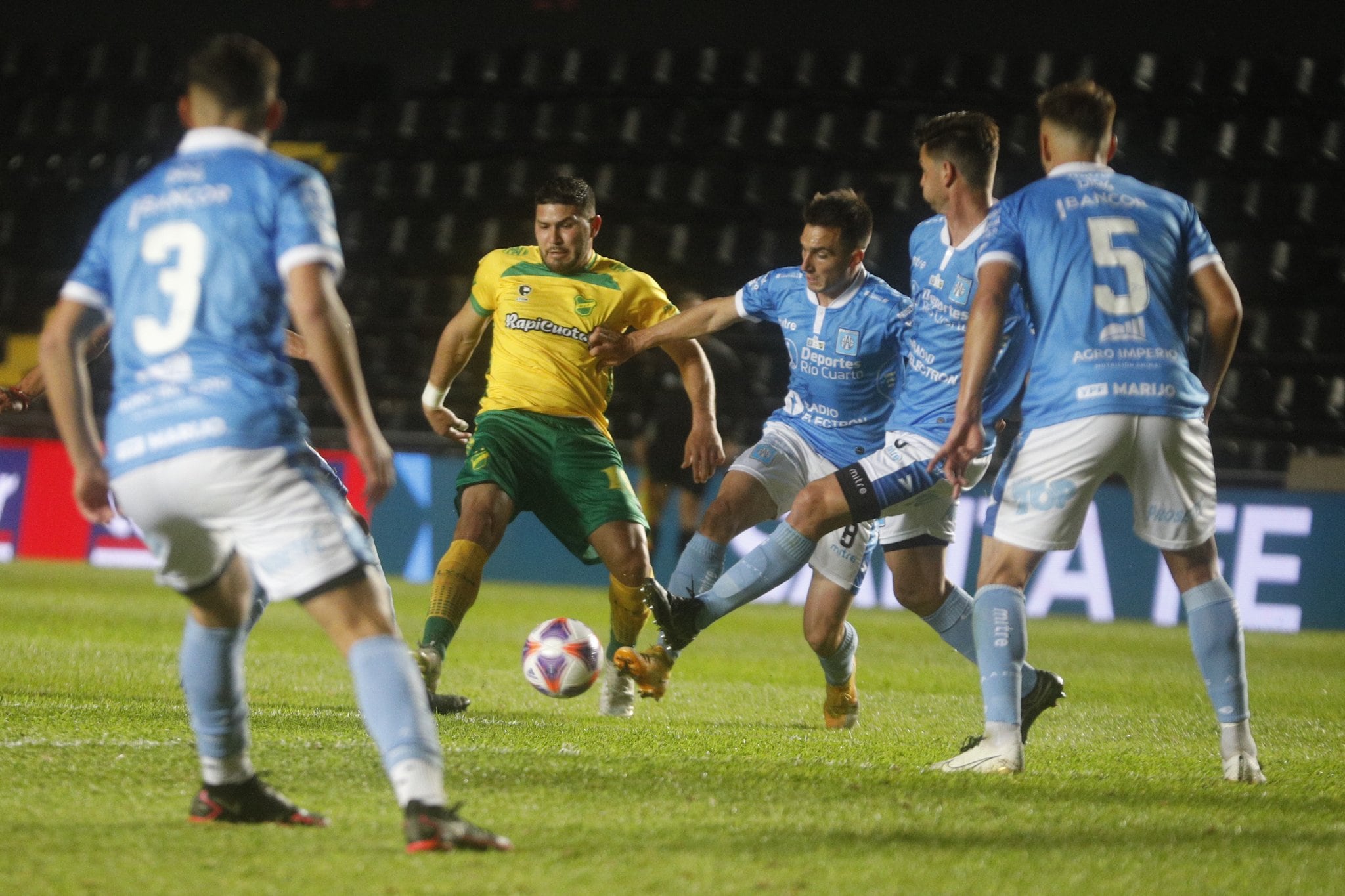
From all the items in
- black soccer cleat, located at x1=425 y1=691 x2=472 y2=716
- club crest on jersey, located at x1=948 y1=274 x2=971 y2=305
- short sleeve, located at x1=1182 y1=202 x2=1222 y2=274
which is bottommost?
black soccer cleat, located at x1=425 y1=691 x2=472 y2=716

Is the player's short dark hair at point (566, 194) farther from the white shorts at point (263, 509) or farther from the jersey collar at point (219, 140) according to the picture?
the white shorts at point (263, 509)

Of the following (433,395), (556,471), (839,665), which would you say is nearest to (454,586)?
(556,471)

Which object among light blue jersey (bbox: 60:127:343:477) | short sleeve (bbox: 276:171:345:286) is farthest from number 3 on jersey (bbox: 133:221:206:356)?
short sleeve (bbox: 276:171:345:286)

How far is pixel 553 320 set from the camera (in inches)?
249

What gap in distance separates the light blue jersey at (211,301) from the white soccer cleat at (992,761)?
7.43 ft

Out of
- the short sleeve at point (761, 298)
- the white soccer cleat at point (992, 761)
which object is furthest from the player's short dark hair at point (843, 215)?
the white soccer cleat at point (992, 761)

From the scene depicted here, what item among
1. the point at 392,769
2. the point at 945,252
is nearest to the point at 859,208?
the point at 945,252

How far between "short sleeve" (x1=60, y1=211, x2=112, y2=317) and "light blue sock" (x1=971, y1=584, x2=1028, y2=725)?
2549 mm

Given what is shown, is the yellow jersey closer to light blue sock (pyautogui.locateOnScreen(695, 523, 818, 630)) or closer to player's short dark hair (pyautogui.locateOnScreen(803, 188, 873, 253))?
player's short dark hair (pyautogui.locateOnScreen(803, 188, 873, 253))

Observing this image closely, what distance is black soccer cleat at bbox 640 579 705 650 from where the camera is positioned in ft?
17.3

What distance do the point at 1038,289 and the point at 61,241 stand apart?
15050 millimetres

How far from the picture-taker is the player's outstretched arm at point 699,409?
6125 mm

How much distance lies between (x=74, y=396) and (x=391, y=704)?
0.99 m

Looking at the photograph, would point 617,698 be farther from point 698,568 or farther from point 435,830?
point 435,830
